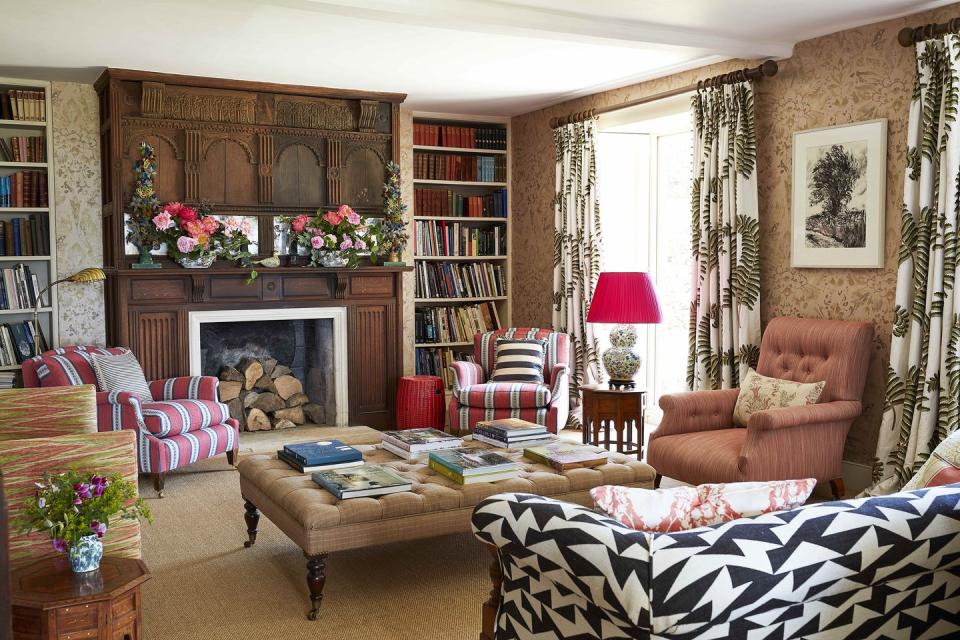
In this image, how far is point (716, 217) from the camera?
5.72 metres

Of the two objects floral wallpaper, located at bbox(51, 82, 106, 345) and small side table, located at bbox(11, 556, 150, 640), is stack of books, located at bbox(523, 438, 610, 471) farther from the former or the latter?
floral wallpaper, located at bbox(51, 82, 106, 345)

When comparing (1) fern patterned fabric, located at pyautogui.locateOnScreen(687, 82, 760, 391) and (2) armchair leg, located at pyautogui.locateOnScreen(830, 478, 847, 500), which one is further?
(1) fern patterned fabric, located at pyautogui.locateOnScreen(687, 82, 760, 391)

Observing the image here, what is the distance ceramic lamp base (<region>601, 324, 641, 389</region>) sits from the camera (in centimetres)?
569

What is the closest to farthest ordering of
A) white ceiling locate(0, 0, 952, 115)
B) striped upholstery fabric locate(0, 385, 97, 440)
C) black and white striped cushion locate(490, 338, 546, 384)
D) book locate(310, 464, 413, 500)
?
striped upholstery fabric locate(0, 385, 97, 440), book locate(310, 464, 413, 500), white ceiling locate(0, 0, 952, 115), black and white striped cushion locate(490, 338, 546, 384)

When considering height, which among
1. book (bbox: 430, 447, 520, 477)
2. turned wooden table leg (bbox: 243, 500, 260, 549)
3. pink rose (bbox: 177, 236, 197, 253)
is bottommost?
turned wooden table leg (bbox: 243, 500, 260, 549)

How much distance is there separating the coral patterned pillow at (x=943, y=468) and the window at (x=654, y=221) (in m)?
4.19

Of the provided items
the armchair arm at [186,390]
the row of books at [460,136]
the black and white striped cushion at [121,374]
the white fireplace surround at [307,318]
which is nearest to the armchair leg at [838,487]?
the white fireplace surround at [307,318]

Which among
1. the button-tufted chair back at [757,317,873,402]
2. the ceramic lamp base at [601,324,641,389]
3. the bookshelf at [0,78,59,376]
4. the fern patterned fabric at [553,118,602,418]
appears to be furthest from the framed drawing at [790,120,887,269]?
the bookshelf at [0,78,59,376]

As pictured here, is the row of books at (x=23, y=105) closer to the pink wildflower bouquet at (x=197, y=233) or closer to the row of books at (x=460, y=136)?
the pink wildflower bouquet at (x=197, y=233)

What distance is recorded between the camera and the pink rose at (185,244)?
6.02 metres

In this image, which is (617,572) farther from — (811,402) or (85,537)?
(811,402)

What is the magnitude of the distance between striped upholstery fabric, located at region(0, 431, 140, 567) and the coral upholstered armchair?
108 inches

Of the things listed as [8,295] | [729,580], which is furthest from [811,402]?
[8,295]

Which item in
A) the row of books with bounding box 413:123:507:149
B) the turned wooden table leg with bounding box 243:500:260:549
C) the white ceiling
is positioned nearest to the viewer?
the turned wooden table leg with bounding box 243:500:260:549
